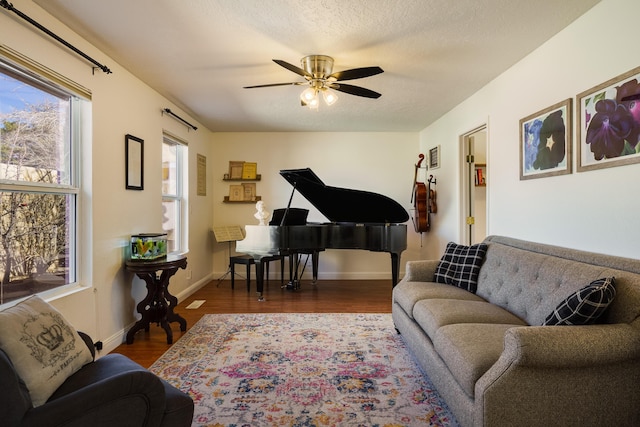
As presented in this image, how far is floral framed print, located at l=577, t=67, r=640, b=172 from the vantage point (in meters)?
1.77

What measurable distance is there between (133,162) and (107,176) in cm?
41

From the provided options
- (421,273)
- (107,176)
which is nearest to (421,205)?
(421,273)

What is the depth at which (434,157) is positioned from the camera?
477 centimetres

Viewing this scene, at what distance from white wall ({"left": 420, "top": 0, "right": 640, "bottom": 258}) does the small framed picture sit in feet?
3.03

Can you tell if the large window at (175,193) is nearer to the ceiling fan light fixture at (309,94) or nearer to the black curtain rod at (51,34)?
the black curtain rod at (51,34)

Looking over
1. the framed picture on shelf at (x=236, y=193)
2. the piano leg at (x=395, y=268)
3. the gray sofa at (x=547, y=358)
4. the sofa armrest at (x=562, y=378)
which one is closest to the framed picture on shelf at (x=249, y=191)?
the framed picture on shelf at (x=236, y=193)

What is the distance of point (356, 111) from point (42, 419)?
12.7 ft

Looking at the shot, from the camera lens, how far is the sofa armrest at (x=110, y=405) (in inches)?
43.0

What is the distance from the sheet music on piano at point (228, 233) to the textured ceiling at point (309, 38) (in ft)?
7.05

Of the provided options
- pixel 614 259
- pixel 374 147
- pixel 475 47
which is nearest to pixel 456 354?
pixel 614 259

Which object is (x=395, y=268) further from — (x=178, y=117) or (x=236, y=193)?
(x=178, y=117)

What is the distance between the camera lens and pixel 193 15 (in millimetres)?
2078

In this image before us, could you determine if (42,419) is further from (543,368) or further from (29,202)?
(543,368)

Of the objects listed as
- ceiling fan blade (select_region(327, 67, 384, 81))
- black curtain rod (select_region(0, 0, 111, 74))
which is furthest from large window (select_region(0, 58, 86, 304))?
ceiling fan blade (select_region(327, 67, 384, 81))
